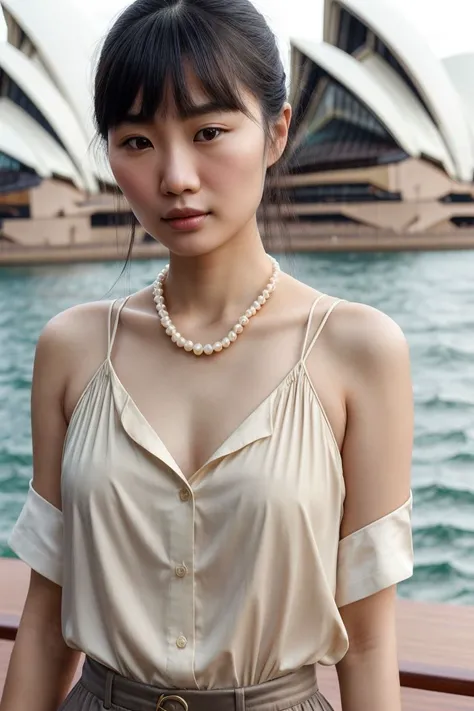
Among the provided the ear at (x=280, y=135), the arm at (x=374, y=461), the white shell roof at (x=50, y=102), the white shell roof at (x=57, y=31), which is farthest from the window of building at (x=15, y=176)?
the arm at (x=374, y=461)

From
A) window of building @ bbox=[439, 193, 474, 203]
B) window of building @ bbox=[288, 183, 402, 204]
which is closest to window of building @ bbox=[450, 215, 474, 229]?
window of building @ bbox=[439, 193, 474, 203]

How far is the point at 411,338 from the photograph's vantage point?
278 inches

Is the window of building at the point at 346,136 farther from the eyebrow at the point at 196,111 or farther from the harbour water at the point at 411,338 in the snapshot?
the eyebrow at the point at 196,111

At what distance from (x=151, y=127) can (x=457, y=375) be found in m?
6.68

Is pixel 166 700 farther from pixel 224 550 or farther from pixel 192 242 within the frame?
pixel 192 242

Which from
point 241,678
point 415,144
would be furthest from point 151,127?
point 415,144

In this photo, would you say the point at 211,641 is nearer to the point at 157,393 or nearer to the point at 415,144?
the point at 157,393

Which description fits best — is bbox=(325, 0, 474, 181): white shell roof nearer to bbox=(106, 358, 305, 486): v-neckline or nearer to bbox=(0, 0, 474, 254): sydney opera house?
bbox=(0, 0, 474, 254): sydney opera house

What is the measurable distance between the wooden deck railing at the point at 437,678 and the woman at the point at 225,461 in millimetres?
347

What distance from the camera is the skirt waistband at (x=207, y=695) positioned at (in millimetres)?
661

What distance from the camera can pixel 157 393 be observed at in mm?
708

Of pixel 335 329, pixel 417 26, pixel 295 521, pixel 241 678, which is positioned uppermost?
pixel 417 26

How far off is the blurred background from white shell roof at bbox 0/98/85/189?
1 cm

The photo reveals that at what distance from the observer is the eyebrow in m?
0.63
